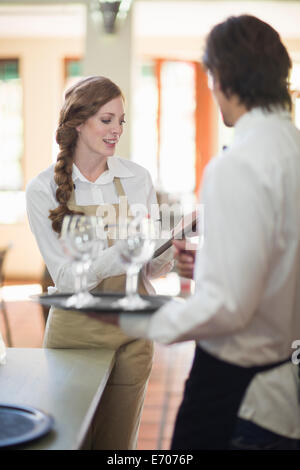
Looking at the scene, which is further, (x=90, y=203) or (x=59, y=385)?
(x=90, y=203)

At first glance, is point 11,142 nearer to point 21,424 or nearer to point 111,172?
point 111,172

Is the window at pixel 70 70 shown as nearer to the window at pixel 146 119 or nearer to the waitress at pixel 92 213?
the window at pixel 146 119

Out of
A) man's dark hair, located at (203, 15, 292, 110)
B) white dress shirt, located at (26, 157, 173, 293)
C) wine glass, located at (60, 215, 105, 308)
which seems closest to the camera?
man's dark hair, located at (203, 15, 292, 110)

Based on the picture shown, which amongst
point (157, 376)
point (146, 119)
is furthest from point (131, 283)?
point (146, 119)

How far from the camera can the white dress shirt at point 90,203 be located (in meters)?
1.93

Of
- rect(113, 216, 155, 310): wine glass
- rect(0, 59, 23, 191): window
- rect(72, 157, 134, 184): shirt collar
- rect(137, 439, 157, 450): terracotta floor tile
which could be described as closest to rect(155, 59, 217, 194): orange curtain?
rect(0, 59, 23, 191): window

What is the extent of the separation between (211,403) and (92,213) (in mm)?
959

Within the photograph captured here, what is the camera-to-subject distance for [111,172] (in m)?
2.16

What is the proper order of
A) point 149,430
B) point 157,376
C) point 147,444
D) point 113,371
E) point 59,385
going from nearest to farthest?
point 59,385 < point 113,371 < point 147,444 < point 149,430 < point 157,376

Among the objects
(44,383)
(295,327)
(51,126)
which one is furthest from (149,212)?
(51,126)

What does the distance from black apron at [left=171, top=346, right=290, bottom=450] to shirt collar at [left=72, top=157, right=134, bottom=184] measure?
968 millimetres

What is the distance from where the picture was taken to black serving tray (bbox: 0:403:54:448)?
1.23 meters

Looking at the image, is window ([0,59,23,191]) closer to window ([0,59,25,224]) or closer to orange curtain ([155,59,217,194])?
window ([0,59,25,224])

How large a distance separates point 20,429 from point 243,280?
0.57m
